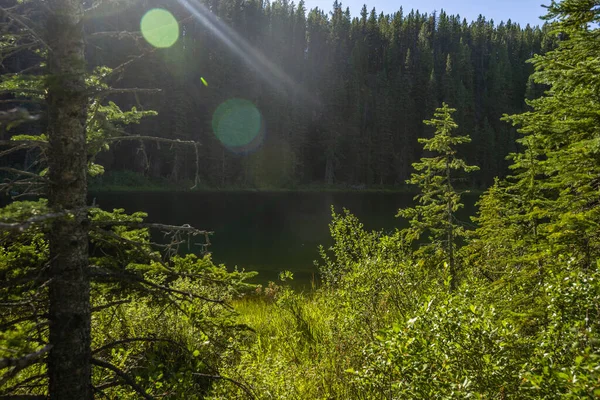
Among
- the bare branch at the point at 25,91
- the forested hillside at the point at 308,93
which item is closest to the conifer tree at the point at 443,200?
the bare branch at the point at 25,91

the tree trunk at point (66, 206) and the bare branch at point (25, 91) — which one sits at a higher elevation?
the bare branch at point (25, 91)

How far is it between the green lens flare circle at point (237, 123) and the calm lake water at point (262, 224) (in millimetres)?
13308

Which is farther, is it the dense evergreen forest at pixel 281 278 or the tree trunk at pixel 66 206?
the tree trunk at pixel 66 206

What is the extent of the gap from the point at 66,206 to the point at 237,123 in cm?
→ 6081

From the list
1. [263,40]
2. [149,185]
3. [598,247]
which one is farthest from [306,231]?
[263,40]

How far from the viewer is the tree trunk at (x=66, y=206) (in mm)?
3086

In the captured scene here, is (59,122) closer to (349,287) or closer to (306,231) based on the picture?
(349,287)

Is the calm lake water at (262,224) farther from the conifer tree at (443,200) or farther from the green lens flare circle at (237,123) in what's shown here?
the green lens flare circle at (237,123)

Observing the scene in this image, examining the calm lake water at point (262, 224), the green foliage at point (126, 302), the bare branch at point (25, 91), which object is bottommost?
the calm lake water at point (262, 224)

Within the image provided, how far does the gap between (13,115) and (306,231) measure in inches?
994

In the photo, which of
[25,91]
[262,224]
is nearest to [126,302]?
[25,91]

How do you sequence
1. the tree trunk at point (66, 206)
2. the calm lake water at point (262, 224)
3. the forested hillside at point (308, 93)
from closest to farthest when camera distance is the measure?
the tree trunk at point (66, 206), the calm lake water at point (262, 224), the forested hillside at point (308, 93)

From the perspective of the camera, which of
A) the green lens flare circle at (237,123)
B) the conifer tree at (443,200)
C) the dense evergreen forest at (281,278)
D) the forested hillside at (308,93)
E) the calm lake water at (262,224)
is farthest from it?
the green lens flare circle at (237,123)

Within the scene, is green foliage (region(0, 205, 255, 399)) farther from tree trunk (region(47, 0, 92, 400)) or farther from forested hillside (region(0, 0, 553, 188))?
forested hillside (region(0, 0, 553, 188))
